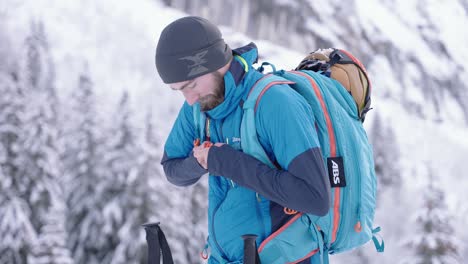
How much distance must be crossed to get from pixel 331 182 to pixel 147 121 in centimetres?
2481

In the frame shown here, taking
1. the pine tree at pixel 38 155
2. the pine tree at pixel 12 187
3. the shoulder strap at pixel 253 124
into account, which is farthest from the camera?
the pine tree at pixel 38 155

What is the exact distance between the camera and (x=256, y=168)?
248 cm

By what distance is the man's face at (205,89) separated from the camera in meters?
2.65

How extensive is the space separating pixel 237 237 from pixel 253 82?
71 cm

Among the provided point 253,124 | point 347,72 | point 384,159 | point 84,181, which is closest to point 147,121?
point 84,181

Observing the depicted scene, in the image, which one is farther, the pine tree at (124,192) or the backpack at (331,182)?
the pine tree at (124,192)

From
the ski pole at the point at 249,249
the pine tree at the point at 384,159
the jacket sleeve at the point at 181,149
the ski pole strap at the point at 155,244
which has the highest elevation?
the jacket sleeve at the point at 181,149

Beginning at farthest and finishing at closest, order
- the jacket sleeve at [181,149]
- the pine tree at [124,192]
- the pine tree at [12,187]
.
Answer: the pine tree at [124,192] → the pine tree at [12,187] → the jacket sleeve at [181,149]

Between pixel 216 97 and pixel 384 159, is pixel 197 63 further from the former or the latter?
pixel 384 159

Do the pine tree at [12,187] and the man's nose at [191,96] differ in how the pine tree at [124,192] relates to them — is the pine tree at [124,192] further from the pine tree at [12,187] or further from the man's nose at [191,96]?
the man's nose at [191,96]

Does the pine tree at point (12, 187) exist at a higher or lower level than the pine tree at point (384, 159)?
higher

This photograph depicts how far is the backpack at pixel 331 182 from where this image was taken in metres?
2.58

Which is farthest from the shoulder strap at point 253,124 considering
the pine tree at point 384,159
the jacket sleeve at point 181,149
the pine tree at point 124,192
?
the pine tree at point 384,159

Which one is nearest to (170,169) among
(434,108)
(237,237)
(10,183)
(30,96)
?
(237,237)
